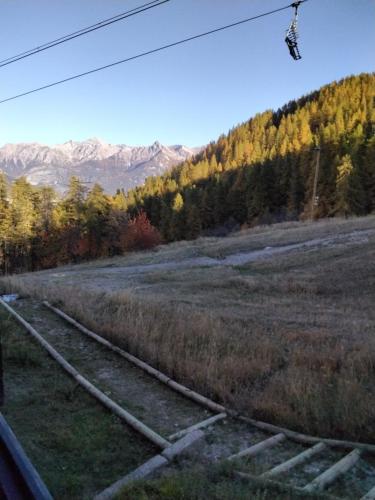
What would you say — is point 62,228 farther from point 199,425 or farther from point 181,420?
point 199,425

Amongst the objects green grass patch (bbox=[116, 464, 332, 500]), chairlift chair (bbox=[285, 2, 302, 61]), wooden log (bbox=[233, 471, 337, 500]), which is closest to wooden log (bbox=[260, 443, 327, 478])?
wooden log (bbox=[233, 471, 337, 500])

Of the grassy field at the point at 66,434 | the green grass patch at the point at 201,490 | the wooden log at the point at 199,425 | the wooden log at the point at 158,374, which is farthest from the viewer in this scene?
the wooden log at the point at 158,374

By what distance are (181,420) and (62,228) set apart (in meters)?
60.9

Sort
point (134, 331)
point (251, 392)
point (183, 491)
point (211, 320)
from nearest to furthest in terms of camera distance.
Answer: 1. point (183, 491)
2. point (251, 392)
3. point (134, 331)
4. point (211, 320)

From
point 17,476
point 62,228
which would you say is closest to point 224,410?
point 17,476

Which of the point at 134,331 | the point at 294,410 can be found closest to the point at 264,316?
the point at 134,331

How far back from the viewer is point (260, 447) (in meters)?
5.77

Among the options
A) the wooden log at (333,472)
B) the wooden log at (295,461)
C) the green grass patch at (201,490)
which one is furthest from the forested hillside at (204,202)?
the green grass patch at (201,490)

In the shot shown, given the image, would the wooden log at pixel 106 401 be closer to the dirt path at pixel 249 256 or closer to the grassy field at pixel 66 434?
A: the grassy field at pixel 66 434

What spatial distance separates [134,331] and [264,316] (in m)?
4.51

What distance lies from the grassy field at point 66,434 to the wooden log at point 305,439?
1.69 metres

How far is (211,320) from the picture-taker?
37.2 feet

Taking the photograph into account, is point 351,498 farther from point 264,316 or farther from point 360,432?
point 264,316

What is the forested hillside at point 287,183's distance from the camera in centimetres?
6306
